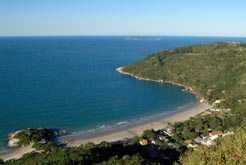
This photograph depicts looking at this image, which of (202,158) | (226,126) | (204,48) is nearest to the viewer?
(202,158)

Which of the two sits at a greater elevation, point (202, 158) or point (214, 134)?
point (202, 158)

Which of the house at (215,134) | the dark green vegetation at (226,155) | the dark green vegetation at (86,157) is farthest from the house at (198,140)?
the dark green vegetation at (226,155)

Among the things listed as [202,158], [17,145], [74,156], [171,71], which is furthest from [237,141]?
[171,71]

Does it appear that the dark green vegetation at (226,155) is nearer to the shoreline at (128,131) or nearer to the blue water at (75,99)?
the shoreline at (128,131)

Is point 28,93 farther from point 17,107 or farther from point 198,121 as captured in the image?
point 198,121

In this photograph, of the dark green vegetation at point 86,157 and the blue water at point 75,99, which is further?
the blue water at point 75,99

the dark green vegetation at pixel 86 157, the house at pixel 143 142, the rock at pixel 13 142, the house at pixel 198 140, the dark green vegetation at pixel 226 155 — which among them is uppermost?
the dark green vegetation at pixel 226 155

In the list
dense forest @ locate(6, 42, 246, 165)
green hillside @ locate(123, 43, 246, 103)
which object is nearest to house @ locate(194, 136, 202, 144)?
dense forest @ locate(6, 42, 246, 165)
